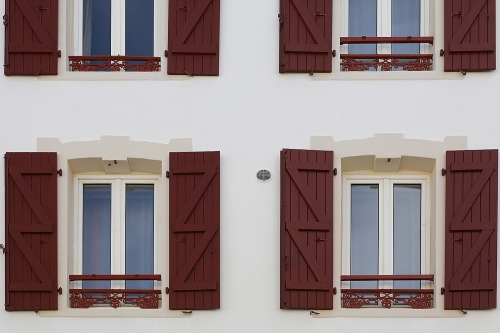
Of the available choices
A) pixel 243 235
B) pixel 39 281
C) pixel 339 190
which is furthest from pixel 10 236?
pixel 339 190

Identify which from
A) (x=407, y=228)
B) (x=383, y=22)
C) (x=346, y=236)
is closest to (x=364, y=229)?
(x=346, y=236)

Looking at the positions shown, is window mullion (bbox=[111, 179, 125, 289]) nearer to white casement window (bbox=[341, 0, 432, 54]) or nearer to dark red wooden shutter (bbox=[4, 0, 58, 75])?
dark red wooden shutter (bbox=[4, 0, 58, 75])

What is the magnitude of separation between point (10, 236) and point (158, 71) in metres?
2.24

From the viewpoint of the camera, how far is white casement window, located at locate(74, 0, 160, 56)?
13328mm

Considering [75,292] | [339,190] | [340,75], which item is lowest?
[75,292]

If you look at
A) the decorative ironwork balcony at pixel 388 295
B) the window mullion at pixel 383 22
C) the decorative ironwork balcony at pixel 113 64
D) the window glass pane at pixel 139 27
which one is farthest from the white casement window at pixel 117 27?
the decorative ironwork balcony at pixel 388 295

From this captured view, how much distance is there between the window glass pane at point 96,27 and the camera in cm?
1336

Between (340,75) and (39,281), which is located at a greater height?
(340,75)

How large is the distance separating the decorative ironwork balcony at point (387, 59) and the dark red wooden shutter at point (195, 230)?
1732 millimetres

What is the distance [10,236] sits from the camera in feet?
41.4

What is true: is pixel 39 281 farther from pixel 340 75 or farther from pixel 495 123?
pixel 495 123

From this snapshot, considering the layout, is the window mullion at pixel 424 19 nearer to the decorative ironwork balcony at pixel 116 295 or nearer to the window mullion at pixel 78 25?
the window mullion at pixel 78 25

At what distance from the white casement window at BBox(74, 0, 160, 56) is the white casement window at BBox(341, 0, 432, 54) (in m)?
2.02

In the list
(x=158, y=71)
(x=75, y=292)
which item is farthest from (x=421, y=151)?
(x=75, y=292)
